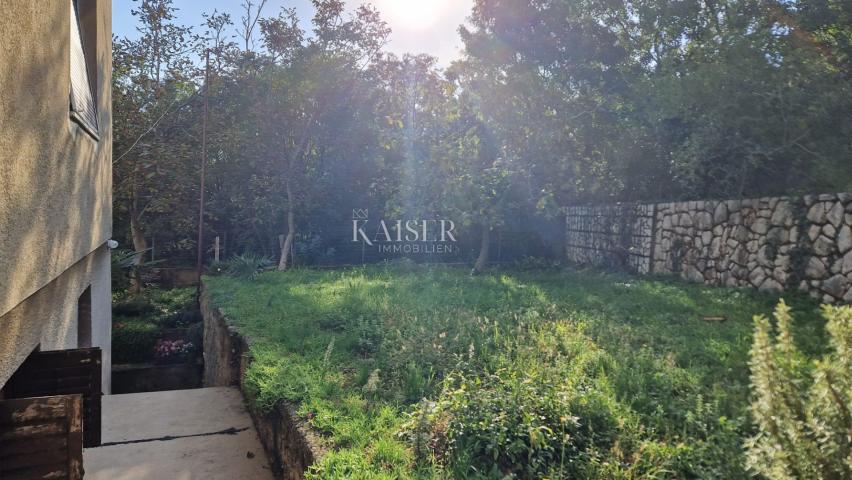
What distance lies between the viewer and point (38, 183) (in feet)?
6.59

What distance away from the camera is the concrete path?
10.9 feet

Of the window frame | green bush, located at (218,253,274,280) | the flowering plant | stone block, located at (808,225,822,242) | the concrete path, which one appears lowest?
the flowering plant

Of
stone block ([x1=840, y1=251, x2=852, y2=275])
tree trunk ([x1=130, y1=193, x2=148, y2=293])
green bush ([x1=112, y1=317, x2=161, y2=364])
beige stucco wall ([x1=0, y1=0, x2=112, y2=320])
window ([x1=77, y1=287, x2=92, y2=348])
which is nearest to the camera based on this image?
beige stucco wall ([x1=0, y1=0, x2=112, y2=320])

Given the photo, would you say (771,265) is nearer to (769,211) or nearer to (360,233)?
(769,211)

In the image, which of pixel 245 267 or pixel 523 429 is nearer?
pixel 523 429

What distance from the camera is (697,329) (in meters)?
5.27

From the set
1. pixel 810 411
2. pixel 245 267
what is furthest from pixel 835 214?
pixel 245 267

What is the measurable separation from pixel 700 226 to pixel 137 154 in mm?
11563

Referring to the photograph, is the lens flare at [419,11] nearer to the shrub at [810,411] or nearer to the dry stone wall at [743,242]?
the dry stone wall at [743,242]

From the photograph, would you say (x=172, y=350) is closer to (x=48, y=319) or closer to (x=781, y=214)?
(x=48, y=319)

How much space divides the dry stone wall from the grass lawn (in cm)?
48

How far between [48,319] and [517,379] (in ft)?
9.02

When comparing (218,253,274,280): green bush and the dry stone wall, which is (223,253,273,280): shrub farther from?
the dry stone wall

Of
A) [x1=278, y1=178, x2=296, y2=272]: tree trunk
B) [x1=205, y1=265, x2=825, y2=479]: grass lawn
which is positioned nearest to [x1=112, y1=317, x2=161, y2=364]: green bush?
[x1=205, y1=265, x2=825, y2=479]: grass lawn
